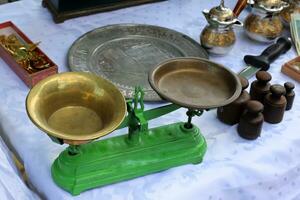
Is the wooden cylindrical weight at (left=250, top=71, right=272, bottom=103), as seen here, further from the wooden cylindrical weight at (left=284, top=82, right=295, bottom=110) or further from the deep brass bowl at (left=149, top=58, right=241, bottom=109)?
the deep brass bowl at (left=149, top=58, right=241, bottom=109)

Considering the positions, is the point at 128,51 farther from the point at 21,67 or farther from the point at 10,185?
the point at 10,185

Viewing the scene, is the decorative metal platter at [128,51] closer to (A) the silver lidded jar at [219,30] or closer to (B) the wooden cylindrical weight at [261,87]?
(A) the silver lidded jar at [219,30]

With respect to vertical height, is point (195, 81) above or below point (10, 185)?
above

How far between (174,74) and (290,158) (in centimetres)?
31

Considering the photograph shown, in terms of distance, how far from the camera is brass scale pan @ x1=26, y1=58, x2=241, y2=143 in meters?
0.83

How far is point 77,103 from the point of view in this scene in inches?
35.6

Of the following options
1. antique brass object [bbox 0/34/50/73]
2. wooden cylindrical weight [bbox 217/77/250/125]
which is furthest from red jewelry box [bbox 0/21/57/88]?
wooden cylindrical weight [bbox 217/77/250/125]

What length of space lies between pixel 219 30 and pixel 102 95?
0.46 m

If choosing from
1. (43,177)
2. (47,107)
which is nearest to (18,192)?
(43,177)

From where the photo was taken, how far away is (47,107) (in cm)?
86

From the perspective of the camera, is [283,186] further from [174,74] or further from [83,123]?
[83,123]

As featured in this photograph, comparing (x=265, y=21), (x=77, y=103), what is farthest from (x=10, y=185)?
(x=265, y=21)

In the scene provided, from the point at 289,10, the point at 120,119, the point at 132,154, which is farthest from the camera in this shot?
the point at 289,10

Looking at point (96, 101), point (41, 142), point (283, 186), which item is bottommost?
point (283, 186)
